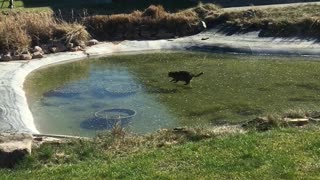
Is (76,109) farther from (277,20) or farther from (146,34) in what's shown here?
(277,20)

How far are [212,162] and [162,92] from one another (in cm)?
973

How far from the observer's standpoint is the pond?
1545cm

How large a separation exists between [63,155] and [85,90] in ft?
29.4

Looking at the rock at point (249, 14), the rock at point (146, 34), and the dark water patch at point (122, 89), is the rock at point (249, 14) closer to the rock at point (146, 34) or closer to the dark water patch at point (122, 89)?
the rock at point (146, 34)

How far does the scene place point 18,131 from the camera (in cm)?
1334

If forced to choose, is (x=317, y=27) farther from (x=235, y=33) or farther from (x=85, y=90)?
(x=85, y=90)

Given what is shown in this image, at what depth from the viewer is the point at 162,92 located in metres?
18.4

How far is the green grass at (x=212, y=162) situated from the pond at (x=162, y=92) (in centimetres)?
439

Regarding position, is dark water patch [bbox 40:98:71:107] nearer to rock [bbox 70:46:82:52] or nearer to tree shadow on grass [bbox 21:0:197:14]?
rock [bbox 70:46:82:52]

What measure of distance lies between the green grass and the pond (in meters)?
4.39

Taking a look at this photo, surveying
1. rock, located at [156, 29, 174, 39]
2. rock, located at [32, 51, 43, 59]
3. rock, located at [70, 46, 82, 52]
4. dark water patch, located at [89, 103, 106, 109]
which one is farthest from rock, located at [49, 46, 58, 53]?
dark water patch, located at [89, 103, 106, 109]

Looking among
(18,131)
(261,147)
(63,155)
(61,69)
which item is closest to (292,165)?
(261,147)

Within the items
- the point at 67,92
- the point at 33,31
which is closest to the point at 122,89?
the point at 67,92

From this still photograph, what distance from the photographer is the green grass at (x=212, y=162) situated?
8242 mm
